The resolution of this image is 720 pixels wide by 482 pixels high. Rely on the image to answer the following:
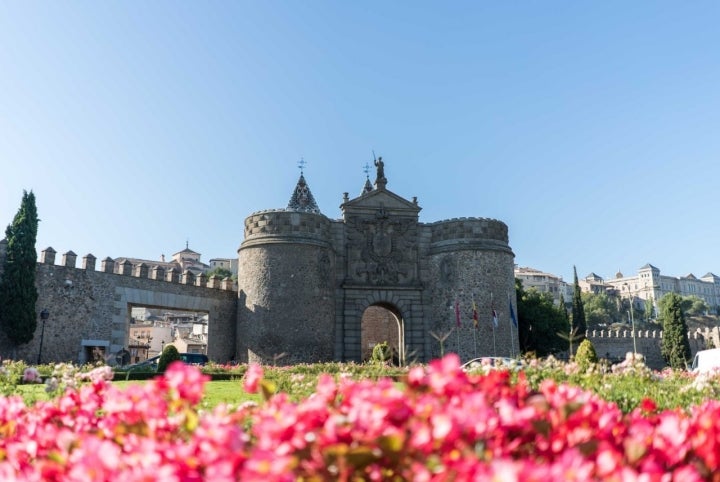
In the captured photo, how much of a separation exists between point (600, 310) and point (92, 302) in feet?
330

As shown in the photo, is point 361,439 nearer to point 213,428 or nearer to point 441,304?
point 213,428

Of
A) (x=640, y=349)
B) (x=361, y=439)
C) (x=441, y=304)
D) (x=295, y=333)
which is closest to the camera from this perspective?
(x=361, y=439)

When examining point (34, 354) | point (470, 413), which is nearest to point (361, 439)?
point (470, 413)

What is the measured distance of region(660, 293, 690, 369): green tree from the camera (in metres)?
50.1

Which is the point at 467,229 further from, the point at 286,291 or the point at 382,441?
the point at 382,441

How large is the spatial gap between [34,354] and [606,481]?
25263 millimetres

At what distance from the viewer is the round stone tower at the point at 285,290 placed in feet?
89.0

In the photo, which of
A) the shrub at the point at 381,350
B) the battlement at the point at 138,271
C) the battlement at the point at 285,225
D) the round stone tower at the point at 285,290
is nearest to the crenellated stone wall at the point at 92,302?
the battlement at the point at 138,271

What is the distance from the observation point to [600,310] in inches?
4318

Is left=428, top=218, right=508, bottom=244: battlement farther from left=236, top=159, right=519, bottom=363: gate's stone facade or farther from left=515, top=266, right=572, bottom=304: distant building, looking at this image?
left=515, top=266, right=572, bottom=304: distant building

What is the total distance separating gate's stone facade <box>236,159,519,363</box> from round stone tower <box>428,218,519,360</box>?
48 millimetres

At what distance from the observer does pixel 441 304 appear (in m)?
29.7

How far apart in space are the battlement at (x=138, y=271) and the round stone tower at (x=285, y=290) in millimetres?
1880

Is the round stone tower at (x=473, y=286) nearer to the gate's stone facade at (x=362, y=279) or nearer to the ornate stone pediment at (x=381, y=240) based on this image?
the gate's stone facade at (x=362, y=279)
